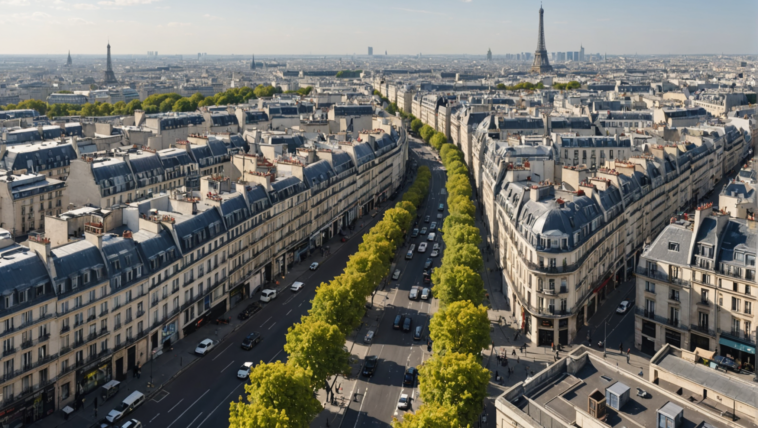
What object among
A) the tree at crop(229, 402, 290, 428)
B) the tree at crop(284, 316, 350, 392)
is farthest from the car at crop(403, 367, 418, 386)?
the tree at crop(229, 402, 290, 428)

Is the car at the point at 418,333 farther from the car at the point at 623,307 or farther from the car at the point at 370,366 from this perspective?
the car at the point at 623,307

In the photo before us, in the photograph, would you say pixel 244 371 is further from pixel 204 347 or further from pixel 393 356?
pixel 393 356

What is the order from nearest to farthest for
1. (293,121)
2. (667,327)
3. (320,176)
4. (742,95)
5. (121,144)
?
(667,327) < (320,176) < (121,144) < (293,121) < (742,95)

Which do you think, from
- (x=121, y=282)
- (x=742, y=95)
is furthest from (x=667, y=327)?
(x=742, y=95)

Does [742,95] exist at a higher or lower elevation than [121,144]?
higher

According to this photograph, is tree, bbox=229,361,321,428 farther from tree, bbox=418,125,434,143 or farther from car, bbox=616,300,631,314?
tree, bbox=418,125,434,143

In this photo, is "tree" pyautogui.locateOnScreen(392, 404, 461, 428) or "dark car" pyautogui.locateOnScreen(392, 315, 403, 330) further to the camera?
"dark car" pyautogui.locateOnScreen(392, 315, 403, 330)

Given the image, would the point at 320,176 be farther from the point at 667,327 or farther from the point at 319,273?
the point at 667,327

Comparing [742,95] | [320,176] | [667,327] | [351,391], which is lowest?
[351,391]
